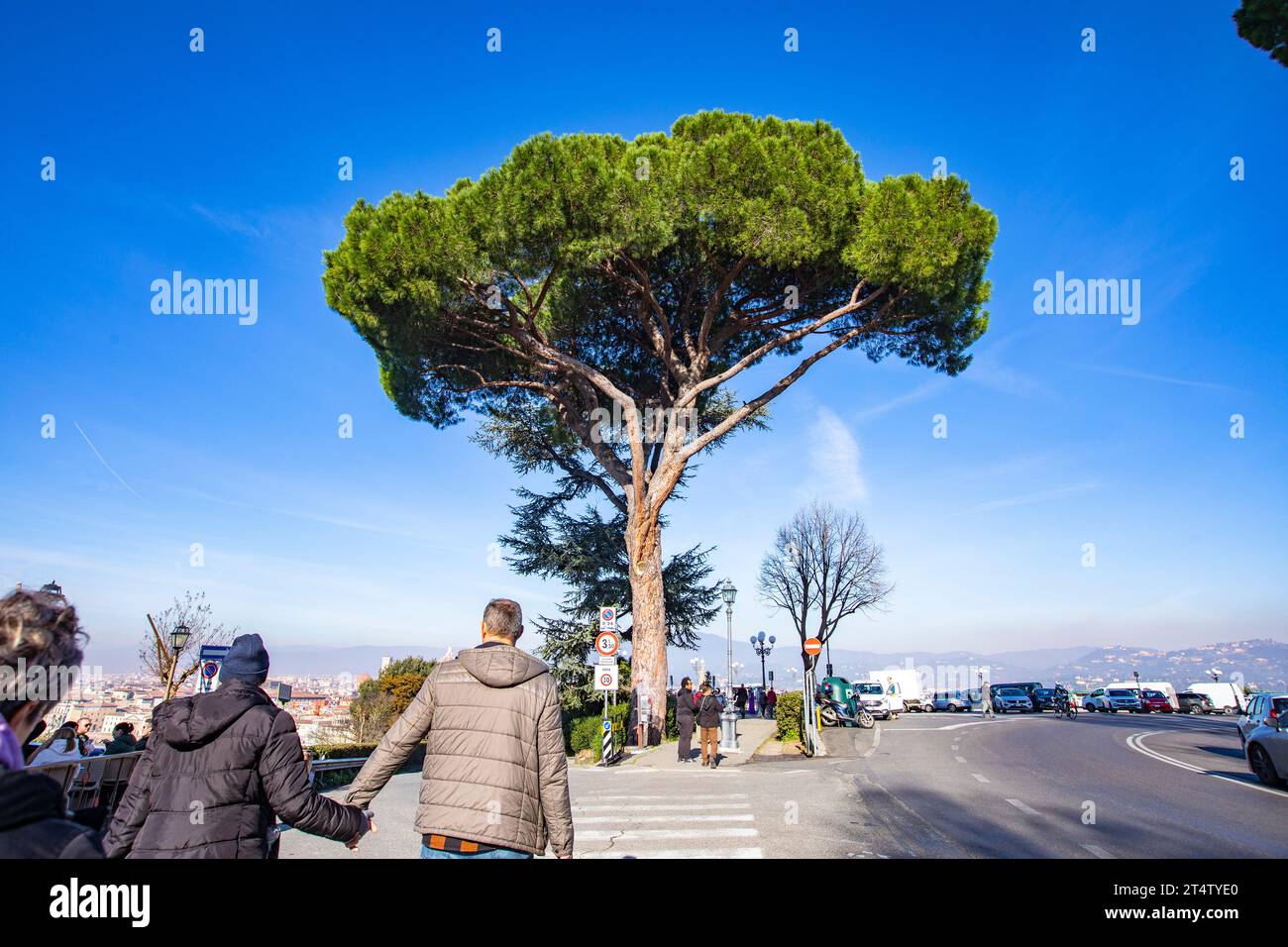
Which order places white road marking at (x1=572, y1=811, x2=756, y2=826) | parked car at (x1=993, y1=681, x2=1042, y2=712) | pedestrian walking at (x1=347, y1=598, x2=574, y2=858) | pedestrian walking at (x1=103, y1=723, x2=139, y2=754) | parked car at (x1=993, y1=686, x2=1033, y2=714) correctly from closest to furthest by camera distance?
1. pedestrian walking at (x1=347, y1=598, x2=574, y2=858)
2. white road marking at (x1=572, y1=811, x2=756, y2=826)
3. pedestrian walking at (x1=103, y1=723, x2=139, y2=754)
4. parked car at (x1=993, y1=686, x2=1033, y2=714)
5. parked car at (x1=993, y1=681, x2=1042, y2=712)

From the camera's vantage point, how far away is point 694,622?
1000 inches

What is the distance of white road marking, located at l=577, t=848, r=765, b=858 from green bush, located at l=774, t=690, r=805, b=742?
1355 centimetres

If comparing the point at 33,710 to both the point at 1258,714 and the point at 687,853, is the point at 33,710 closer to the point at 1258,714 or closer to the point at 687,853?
the point at 687,853

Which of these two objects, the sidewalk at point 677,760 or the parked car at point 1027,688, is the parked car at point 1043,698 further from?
the sidewalk at point 677,760

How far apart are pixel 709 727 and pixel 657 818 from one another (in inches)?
242

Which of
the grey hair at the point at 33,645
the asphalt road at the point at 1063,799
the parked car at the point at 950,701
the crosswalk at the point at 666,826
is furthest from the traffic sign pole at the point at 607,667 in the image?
the parked car at the point at 950,701

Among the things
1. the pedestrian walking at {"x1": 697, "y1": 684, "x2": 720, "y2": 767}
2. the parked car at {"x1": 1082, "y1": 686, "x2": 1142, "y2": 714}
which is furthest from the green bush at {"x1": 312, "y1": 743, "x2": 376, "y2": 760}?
the parked car at {"x1": 1082, "y1": 686, "x2": 1142, "y2": 714}

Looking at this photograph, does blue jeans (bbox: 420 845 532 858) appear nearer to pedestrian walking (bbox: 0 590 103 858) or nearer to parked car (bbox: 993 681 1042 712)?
pedestrian walking (bbox: 0 590 103 858)

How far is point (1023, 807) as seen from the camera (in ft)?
30.2

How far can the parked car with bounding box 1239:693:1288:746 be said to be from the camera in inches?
486
